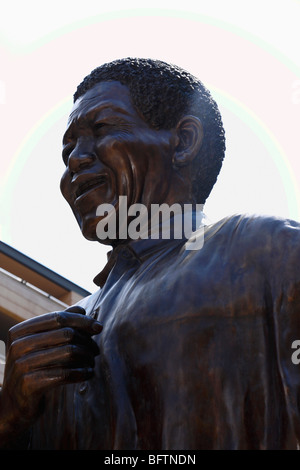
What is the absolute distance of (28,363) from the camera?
338cm

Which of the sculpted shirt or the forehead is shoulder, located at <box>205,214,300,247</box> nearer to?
the sculpted shirt

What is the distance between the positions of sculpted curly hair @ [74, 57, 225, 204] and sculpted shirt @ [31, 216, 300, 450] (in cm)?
57

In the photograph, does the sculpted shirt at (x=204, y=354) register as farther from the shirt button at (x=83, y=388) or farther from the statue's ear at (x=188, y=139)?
the statue's ear at (x=188, y=139)

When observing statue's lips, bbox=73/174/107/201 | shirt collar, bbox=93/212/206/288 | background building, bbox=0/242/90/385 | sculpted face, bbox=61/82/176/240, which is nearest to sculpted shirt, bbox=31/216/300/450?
shirt collar, bbox=93/212/206/288

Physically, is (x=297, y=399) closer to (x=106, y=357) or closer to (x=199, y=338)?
(x=199, y=338)

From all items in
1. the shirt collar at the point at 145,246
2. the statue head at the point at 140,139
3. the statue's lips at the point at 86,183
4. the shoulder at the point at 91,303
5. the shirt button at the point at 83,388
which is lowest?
the shirt button at the point at 83,388

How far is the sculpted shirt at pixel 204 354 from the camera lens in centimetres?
306

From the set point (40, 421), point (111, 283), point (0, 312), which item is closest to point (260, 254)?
point (111, 283)

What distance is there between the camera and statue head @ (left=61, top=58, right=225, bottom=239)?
155 inches

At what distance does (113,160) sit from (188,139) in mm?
392

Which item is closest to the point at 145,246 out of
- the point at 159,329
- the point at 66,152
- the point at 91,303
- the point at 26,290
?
the point at 91,303

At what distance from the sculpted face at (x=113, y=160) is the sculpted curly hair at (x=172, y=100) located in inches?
2.6

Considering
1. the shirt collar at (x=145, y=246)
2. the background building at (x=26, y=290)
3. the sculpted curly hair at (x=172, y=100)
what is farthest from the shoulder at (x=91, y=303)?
the background building at (x=26, y=290)
